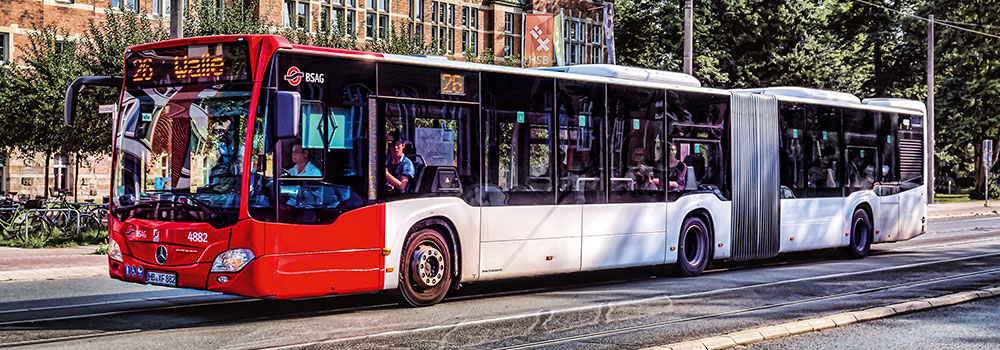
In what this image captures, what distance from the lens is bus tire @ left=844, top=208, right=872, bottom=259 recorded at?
21.6 m

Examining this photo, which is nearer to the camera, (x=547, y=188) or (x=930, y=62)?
(x=547, y=188)

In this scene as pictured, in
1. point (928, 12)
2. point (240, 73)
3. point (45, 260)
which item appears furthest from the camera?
point (928, 12)

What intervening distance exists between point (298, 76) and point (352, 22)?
1698 inches

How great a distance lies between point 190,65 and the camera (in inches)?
469

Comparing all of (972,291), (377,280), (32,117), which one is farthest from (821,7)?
(377,280)

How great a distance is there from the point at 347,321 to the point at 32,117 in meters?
21.2

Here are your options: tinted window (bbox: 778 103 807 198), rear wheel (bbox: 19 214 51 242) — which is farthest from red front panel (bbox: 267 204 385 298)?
rear wheel (bbox: 19 214 51 242)

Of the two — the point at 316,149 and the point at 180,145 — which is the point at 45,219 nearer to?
the point at 180,145

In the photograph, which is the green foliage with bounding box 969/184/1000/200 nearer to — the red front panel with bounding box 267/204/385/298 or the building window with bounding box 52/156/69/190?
the building window with bounding box 52/156/69/190

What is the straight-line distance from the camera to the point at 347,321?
1176 centimetres

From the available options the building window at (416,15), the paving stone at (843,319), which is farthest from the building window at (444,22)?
the paving stone at (843,319)

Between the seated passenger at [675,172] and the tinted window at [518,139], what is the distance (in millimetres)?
2956

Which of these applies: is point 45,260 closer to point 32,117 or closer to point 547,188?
point 547,188

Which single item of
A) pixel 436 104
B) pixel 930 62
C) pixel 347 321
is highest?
pixel 930 62
